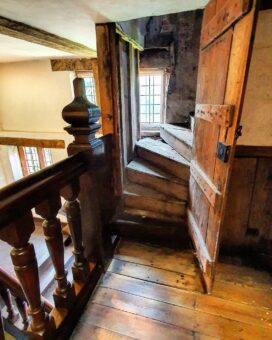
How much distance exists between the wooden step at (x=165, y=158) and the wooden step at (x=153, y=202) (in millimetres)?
291

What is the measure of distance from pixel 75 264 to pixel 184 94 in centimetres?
305

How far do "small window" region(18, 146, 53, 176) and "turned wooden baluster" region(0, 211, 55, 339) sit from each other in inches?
177

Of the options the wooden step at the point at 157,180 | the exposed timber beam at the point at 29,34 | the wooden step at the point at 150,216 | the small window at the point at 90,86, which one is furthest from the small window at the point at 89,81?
the wooden step at the point at 150,216

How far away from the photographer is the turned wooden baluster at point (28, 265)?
74 centimetres

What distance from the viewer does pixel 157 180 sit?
7.28 ft

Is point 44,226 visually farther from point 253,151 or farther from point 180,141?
point 180,141

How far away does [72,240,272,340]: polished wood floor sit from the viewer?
1181 mm

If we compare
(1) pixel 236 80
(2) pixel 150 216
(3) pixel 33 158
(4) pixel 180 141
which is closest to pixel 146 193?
(2) pixel 150 216

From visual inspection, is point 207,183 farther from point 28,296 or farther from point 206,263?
point 28,296

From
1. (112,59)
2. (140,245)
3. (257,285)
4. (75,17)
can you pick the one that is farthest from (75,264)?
(75,17)

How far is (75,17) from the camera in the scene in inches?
64.7

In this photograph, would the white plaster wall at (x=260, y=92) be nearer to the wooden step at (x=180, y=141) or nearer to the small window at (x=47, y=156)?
the wooden step at (x=180, y=141)

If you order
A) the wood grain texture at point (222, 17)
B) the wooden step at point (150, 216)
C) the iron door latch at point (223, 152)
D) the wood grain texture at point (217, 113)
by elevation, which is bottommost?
the wooden step at point (150, 216)

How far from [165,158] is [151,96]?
1.96 metres
